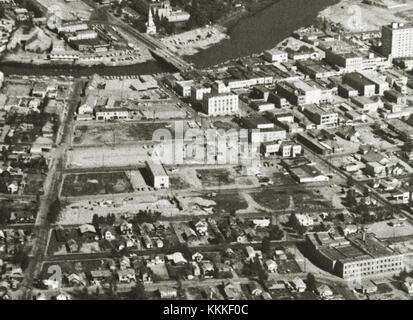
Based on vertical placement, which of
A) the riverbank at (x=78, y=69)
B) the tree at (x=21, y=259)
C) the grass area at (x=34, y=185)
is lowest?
the riverbank at (x=78, y=69)

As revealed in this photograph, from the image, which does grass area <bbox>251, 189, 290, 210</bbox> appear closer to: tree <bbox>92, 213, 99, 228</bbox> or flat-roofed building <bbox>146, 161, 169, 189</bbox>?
flat-roofed building <bbox>146, 161, 169, 189</bbox>

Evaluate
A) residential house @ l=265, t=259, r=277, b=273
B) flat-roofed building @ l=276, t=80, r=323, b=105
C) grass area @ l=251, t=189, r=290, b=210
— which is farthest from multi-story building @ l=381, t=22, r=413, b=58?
residential house @ l=265, t=259, r=277, b=273

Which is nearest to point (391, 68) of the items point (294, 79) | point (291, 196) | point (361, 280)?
point (294, 79)

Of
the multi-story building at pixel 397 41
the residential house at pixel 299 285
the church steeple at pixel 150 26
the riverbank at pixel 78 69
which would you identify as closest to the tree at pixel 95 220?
the residential house at pixel 299 285

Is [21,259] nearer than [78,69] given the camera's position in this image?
Yes

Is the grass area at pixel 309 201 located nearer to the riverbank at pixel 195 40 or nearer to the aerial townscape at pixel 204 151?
the aerial townscape at pixel 204 151

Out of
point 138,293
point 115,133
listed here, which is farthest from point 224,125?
point 138,293

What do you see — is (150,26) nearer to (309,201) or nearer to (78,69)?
(78,69)
